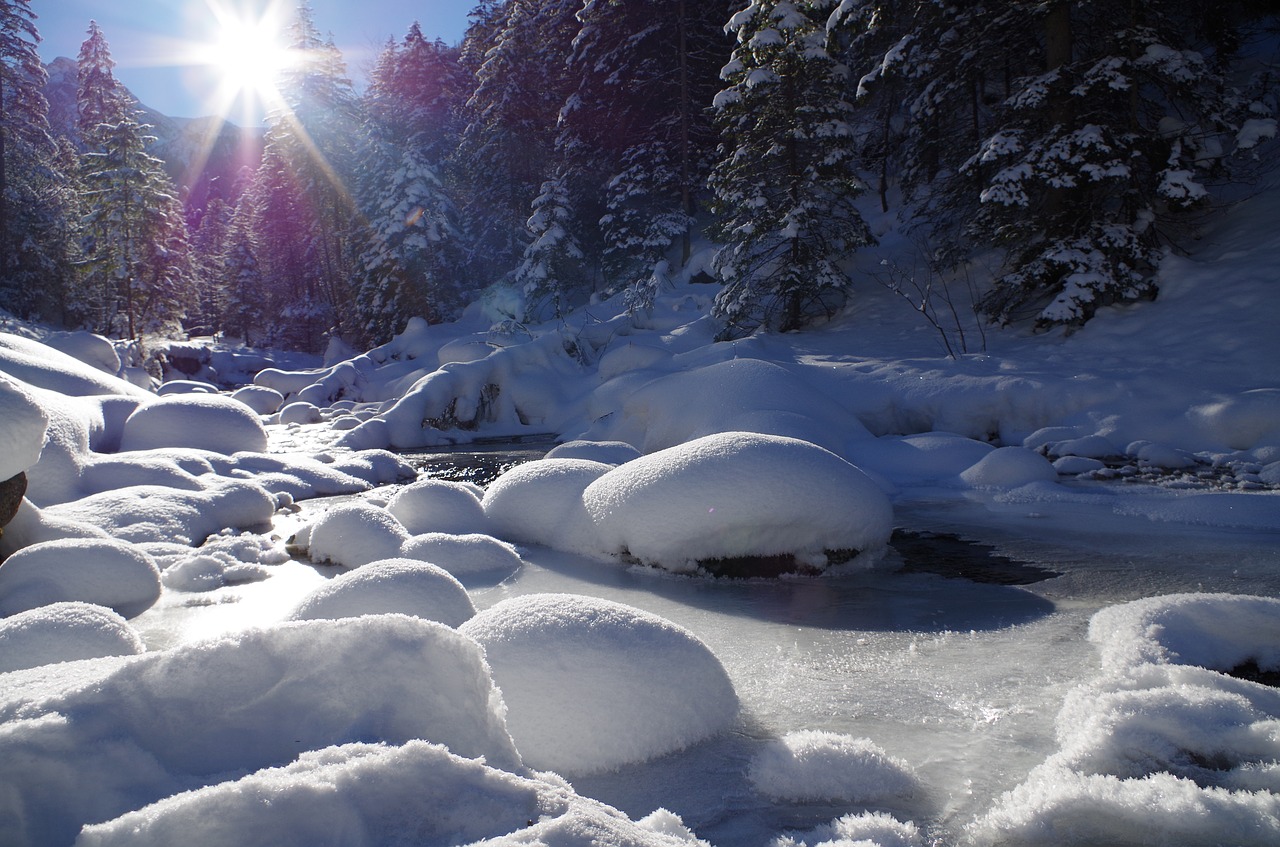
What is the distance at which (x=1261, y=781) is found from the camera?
7.52ft

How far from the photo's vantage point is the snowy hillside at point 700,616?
1.61 metres

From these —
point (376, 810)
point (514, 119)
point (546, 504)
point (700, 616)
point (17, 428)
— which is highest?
point (514, 119)

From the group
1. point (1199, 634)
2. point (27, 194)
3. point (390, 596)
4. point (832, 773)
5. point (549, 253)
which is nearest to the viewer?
point (832, 773)

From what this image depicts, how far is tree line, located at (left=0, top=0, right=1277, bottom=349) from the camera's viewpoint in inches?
454

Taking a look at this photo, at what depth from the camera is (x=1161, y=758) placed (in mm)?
2473

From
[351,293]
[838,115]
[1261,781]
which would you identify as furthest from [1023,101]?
[351,293]

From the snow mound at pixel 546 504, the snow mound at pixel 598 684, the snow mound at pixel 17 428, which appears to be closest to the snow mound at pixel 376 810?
the snow mound at pixel 598 684

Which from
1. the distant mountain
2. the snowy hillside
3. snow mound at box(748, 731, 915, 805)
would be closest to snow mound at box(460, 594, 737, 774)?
the snowy hillside

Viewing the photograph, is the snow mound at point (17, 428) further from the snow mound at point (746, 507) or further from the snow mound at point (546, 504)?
the snow mound at point (746, 507)

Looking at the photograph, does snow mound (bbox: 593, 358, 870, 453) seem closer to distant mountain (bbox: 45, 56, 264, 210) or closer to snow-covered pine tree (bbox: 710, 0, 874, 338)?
snow-covered pine tree (bbox: 710, 0, 874, 338)

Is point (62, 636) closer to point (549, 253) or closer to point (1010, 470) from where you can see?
point (1010, 470)

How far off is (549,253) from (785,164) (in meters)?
9.59

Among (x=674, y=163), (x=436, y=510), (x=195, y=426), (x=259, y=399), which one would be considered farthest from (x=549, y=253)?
(x=436, y=510)

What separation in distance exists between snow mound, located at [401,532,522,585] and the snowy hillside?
0.03 m
